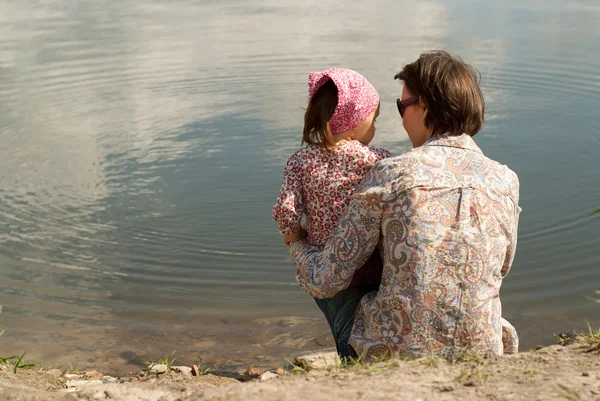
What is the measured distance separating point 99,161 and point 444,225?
5897 mm

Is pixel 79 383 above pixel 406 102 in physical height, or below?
below

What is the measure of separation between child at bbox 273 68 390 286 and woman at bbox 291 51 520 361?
0.22 m

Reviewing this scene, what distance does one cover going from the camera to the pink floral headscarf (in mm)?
3121

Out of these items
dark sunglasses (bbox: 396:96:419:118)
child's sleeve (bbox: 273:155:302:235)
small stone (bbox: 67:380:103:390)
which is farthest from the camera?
small stone (bbox: 67:380:103:390)

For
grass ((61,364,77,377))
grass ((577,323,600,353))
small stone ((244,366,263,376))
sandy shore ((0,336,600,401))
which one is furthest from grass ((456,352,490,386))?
grass ((61,364,77,377))

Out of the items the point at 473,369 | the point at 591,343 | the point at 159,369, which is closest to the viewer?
the point at 473,369

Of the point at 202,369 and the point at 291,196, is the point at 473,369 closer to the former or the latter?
the point at 291,196

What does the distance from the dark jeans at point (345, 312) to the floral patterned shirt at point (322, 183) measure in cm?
25

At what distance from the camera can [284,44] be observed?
14.2 metres

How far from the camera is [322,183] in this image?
3.22 m

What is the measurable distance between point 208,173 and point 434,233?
4986 mm

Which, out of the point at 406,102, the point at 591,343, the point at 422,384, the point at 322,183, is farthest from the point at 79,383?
the point at 591,343

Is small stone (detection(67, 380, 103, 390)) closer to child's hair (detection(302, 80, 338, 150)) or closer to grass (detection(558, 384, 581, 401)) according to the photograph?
child's hair (detection(302, 80, 338, 150))

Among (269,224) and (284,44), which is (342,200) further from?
(284,44)
